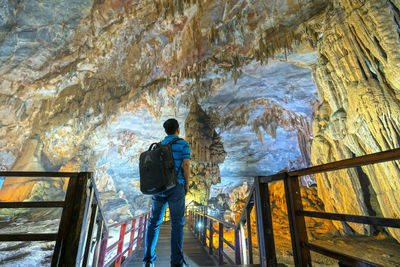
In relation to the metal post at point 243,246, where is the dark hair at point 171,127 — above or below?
above

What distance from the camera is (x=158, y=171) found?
1838 mm

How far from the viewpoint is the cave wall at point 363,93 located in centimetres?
401

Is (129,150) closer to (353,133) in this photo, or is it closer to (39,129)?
(39,129)

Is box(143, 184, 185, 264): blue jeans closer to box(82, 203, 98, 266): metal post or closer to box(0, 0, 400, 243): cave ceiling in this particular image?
box(82, 203, 98, 266): metal post

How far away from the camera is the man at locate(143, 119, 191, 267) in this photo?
1.94 meters

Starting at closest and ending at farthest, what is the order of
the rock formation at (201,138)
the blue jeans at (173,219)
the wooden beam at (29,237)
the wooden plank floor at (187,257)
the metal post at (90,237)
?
1. the wooden beam at (29,237)
2. the metal post at (90,237)
3. the blue jeans at (173,219)
4. the wooden plank floor at (187,257)
5. the rock formation at (201,138)

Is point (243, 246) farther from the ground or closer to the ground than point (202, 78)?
closer to the ground

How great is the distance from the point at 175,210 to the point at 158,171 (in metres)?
0.45

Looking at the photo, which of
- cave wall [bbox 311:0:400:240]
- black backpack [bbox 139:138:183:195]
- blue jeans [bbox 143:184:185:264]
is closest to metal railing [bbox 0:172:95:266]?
black backpack [bbox 139:138:183:195]

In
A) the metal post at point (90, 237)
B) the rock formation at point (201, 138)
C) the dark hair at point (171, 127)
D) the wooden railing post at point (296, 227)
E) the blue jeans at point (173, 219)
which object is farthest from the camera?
the rock formation at point (201, 138)

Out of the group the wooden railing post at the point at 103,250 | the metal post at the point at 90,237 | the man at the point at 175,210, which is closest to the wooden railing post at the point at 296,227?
the man at the point at 175,210

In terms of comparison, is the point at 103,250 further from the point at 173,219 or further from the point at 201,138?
the point at 201,138

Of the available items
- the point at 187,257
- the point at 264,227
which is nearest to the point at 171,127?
the point at 264,227

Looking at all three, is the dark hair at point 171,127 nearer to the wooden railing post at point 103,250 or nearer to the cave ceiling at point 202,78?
the wooden railing post at point 103,250
